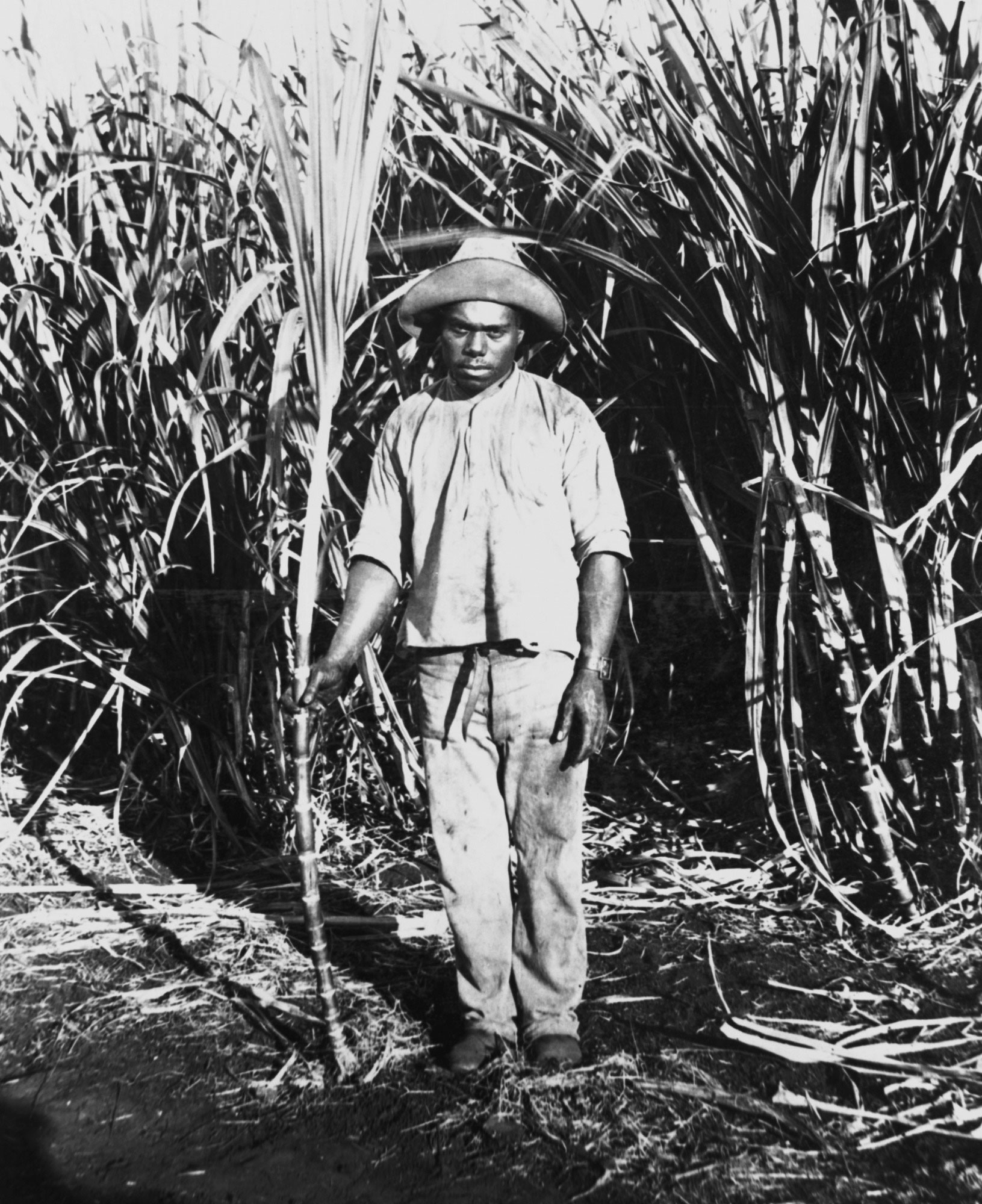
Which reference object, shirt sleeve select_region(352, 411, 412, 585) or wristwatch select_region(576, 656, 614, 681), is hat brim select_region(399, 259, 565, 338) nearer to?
shirt sleeve select_region(352, 411, 412, 585)

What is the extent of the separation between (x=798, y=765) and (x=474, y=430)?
3.23ft

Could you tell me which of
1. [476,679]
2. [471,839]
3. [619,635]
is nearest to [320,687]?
[476,679]

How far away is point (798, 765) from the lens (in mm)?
2195

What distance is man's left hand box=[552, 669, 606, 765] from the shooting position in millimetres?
1750

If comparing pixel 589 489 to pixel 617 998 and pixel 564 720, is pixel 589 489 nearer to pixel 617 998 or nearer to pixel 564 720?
pixel 564 720

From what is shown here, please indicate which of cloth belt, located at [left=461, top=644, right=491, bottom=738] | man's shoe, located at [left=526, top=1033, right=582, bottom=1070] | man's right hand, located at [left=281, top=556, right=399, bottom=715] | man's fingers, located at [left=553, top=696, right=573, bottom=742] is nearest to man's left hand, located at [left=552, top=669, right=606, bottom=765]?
man's fingers, located at [left=553, top=696, right=573, bottom=742]

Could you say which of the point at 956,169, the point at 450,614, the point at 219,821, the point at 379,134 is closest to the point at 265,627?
the point at 219,821

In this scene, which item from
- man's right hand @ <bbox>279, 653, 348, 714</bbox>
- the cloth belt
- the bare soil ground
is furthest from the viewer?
the cloth belt

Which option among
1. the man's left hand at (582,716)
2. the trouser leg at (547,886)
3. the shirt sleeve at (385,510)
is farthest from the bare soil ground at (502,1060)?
the shirt sleeve at (385,510)

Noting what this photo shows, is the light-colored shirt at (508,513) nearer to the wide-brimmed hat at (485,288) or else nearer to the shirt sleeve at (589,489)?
the shirt sleeve at (589,489)

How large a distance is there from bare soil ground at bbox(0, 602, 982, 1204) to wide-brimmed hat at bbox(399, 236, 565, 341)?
114 centimetres

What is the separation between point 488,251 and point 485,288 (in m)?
0.10

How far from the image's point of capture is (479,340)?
1.79m

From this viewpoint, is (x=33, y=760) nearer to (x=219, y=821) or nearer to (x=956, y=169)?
(x=219, y=821)
